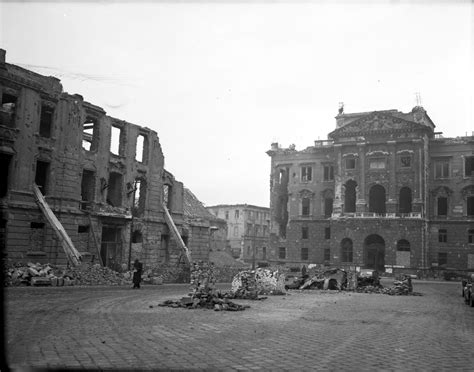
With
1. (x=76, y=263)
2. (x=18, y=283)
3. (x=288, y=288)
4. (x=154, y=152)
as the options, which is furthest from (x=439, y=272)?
(x=18, y=283)

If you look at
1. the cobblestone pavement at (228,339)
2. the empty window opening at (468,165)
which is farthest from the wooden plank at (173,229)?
the empty window opening at (468,165)

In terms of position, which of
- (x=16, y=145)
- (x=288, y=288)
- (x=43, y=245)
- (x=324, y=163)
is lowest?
(x=288, y=288)

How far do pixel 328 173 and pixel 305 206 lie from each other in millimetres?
4996

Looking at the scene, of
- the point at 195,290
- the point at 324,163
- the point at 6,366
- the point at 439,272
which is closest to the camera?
the point at 6,366

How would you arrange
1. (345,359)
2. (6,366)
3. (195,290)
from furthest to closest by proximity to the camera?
(195,290)
(345,359)
(6,366)

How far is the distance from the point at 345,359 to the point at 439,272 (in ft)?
156

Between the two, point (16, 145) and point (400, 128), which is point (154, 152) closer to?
point (16, 145)

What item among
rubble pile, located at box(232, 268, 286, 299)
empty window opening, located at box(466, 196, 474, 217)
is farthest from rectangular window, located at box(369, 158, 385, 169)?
rubble pile, located at box(232, 268, 286, 299)

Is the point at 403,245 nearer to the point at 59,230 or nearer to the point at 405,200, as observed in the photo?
the point at 405,200

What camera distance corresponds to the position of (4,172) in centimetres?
2541

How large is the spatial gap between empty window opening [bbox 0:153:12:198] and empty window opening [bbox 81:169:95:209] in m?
5.60

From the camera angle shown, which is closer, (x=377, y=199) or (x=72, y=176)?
(x=72, y=176)

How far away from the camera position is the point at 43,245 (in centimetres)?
2648

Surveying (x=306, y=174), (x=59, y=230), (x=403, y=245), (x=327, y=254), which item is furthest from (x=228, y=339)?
(x=306, y=174)
